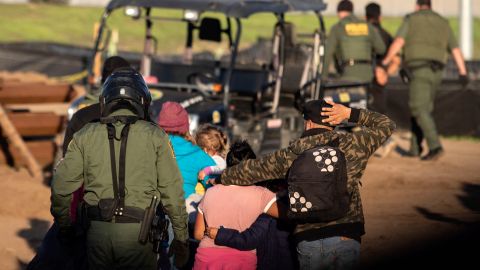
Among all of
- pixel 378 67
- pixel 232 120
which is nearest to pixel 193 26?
pixel 232 120

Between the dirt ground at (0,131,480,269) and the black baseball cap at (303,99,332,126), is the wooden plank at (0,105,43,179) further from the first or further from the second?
the black baseball cap at (303,99,332,126)

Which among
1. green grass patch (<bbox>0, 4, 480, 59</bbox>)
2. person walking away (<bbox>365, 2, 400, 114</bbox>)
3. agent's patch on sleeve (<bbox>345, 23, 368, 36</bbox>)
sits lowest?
green grass patch (<bbox>0, 4, 480, 59</bbox>)

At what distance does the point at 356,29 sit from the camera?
15.8 meters

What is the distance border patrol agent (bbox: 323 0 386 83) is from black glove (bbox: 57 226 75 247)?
30.3ft

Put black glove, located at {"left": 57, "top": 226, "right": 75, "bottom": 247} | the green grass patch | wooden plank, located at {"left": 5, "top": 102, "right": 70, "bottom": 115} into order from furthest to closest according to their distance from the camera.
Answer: the green grass patch
wooden plank, located at {"left": 5, "top": 102, "right": 70, "bottom": 115}
black glove, located at {"left": 57, "top": 226, "right": 75, "bottom": 247}

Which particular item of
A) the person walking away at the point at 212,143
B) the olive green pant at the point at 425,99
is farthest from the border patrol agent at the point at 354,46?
the person walking away at the point at 212,143

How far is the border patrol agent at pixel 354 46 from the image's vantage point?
15.7 metres

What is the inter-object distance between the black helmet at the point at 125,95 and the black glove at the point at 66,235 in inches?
28.1

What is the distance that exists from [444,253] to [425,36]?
20.6 feet

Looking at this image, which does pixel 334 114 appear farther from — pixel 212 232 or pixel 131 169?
pixel 131 169

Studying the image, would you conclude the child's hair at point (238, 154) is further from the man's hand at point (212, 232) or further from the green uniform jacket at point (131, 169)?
the green uniform jacket at point (131, 169)

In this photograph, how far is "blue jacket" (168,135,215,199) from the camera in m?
7.80

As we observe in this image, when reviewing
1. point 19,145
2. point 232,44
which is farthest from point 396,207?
point 19,145

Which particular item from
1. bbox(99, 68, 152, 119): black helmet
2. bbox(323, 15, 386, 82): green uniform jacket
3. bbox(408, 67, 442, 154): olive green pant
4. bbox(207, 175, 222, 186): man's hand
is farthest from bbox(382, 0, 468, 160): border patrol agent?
bbox(99, 68, 152, 119): black helmet
